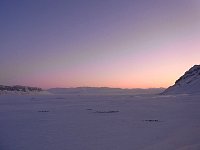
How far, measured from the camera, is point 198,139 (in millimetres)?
11867

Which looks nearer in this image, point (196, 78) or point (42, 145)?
point (42, 145)

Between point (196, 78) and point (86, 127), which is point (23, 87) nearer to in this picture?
point (196, 78)

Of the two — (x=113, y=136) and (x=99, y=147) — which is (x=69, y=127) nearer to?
(x=113, y=136)

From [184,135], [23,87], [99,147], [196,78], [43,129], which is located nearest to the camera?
[99,147]

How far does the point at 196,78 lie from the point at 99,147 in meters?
88.3

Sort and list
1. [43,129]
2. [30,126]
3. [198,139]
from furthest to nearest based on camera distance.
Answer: [30,126] < [43,129] < [198,139]

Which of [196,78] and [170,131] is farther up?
[196,78]

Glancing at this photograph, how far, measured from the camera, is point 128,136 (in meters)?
13.0

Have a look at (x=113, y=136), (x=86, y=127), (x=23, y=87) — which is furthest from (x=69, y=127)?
(x=23, y=87)

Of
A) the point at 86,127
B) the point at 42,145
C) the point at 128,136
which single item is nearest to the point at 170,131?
the point at 128,136

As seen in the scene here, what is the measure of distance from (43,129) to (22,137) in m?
2.23

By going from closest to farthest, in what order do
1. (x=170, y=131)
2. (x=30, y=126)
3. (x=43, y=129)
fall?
1. (x=170, y=131)
2. (x=43, y=129)
3. (x=30, y=126)

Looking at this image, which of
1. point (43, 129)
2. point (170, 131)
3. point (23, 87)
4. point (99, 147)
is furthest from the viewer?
point (23, 87)

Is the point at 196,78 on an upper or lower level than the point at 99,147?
upper
